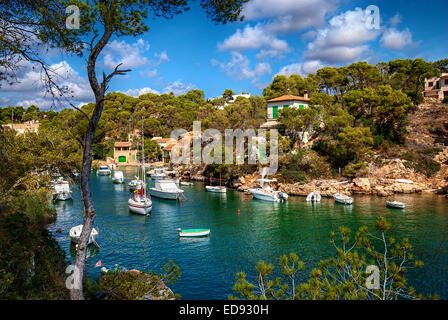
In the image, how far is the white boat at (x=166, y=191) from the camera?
117 feet

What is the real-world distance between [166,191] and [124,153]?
47.1m

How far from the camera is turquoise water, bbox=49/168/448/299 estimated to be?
16.3 meters

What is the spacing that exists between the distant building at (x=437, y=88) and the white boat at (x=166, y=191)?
151 ft

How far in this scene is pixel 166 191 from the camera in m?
36.1

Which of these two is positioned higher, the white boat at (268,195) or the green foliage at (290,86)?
the green foliage at (290,86)

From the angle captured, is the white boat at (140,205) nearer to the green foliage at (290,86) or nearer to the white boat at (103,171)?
the white boat at (103,171)

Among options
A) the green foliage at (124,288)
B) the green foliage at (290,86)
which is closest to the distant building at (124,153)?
the green foliage at (290,86)

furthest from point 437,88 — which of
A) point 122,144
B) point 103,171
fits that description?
point 122,144

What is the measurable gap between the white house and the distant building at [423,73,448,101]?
22.9 meters

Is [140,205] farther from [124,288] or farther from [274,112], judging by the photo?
[274,112]

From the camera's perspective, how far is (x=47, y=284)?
29.8 feet

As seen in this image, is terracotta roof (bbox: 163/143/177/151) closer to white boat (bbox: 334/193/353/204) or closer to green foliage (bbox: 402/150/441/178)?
white boat (bbox: 334/193/353/204)

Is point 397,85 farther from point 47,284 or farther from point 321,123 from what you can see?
point 47,284

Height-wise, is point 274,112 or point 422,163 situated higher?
point 274,112
